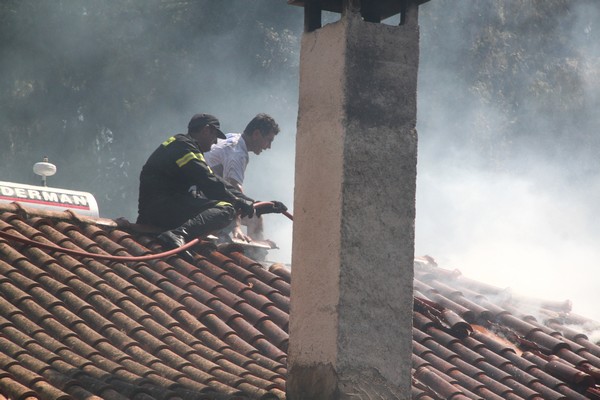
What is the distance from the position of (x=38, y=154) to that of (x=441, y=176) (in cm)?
1114

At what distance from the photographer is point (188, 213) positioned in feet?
30.5

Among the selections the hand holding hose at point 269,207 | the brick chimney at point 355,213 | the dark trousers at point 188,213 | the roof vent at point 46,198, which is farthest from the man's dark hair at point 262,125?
Result: the brick chimney at point 355,213

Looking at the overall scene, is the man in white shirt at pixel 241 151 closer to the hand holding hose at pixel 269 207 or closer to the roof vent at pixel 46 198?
the hand holding hose at pixel 269 207

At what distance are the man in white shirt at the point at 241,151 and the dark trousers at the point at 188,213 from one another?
161 centimetres

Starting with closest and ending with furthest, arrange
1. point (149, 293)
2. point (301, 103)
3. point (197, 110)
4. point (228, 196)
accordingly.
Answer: point (301, 103) < point (149, 293) < point (228, 196) < point (197, 110)

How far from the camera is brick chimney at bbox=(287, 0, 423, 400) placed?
6.16 metres

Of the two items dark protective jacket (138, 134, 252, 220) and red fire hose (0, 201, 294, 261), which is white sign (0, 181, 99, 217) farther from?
red fire hose (0, 201, 294, 261)

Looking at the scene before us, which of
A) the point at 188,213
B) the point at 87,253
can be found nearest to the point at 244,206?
the point at 188,213

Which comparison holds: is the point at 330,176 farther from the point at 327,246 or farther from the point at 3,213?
the point at 3,213

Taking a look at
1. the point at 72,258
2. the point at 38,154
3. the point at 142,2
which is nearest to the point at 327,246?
the point at 72,258

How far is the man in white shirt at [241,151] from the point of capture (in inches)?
434

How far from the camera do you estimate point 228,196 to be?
31.2 ft

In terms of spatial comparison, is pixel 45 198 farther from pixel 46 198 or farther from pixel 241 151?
pixel 241 151

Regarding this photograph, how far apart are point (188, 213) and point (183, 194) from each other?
0.27 m
